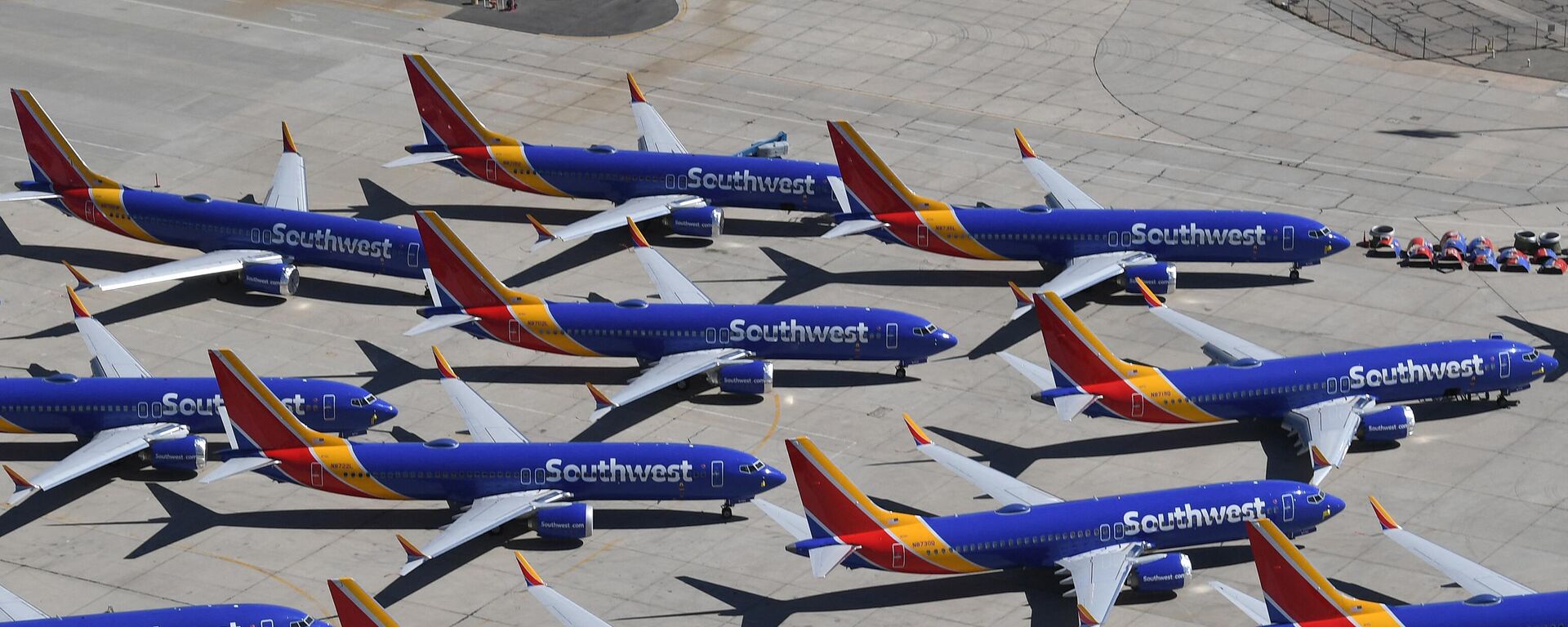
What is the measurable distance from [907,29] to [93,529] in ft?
239

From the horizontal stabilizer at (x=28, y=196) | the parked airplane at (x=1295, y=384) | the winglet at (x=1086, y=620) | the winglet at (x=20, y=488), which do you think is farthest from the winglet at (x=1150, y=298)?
the horizontal stabilizer at (x=28, y=196)

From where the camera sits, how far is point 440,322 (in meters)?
118

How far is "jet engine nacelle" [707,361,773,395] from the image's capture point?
116m

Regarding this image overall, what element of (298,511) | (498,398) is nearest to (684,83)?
(498,398)

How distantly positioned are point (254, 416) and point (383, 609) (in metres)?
13.5

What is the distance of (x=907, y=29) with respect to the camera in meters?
162

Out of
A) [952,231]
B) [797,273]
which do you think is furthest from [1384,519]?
[797,273]

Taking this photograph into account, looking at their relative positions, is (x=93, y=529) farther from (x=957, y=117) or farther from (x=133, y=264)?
(x=957, y=117)

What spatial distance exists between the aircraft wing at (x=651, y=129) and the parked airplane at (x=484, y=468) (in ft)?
127

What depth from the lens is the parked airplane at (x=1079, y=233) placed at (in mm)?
126562

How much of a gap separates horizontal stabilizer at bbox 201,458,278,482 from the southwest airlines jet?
21092 mm

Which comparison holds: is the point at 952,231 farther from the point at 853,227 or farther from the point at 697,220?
the point at 697,220

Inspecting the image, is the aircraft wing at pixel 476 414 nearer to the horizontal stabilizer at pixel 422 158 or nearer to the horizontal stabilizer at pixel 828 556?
the horizontal stabilizer at pixel 828 556

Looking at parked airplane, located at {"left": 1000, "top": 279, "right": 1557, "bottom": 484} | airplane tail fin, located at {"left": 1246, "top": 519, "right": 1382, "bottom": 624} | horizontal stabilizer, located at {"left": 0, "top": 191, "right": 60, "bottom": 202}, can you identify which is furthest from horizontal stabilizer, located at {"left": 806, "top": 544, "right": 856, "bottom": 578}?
horizontal stabilizer, located at {"left": 0, "top": 191, "right": 60, "bottom": 202}
